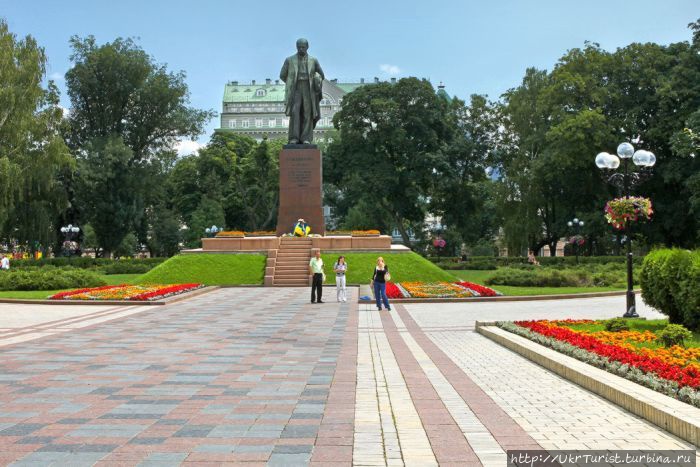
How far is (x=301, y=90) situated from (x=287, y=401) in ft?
99.7

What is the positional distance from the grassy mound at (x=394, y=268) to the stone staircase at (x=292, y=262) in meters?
0.99

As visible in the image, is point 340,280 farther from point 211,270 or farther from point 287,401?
point 287,401

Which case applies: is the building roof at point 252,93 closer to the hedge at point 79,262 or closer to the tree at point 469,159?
the tree at point 469,159

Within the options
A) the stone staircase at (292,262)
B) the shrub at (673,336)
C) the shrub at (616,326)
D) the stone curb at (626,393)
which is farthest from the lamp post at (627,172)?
the stone staircase at (292,262)

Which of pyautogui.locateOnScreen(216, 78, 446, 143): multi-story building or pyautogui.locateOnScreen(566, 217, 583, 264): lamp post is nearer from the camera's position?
pyautogui.locateOnScreen(566, 217, 583, 264): lamp post

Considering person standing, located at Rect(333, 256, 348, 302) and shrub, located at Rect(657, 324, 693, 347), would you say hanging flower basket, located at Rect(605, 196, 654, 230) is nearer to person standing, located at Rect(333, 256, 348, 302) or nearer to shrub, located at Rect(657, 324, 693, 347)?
shrub, located at Rect(657, 324, 693, 347)

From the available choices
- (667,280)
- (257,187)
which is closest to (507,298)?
(667,280)

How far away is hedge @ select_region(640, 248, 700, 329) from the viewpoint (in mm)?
11633

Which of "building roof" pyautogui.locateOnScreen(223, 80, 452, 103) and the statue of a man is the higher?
"building roof" pyautogui.locateOnScreen(223, 80, 452, 103)

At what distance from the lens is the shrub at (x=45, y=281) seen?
90.9 feet

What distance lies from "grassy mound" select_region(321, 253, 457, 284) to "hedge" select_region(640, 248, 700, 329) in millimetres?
16765

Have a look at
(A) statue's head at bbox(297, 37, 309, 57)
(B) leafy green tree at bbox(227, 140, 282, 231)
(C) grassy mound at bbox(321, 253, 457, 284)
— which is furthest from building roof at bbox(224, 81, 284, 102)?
(C) grassy mound at bbox(321, 253, 457, 284)

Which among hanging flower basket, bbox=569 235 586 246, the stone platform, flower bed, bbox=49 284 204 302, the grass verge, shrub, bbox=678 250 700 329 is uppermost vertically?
hanging flower basket, bbox=569 235 586 246

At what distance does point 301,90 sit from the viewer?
36031mm
